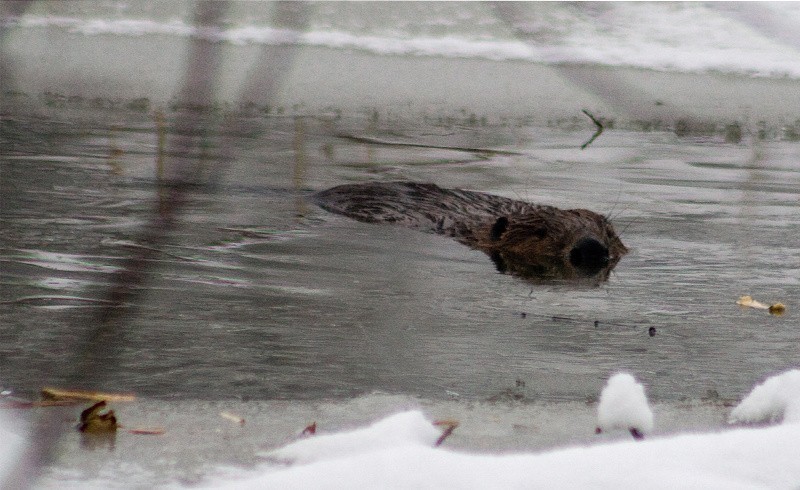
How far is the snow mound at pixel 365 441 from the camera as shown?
2680 mm

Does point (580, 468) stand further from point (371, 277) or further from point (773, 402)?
point (371, 277)

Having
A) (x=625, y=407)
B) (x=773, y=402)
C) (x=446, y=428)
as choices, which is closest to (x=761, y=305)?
(x=773, y=402)

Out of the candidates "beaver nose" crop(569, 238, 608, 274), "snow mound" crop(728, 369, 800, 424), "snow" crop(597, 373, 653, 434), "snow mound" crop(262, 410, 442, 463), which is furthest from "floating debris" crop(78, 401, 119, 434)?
"beaver nose" crop(569, 238, 608, 274)

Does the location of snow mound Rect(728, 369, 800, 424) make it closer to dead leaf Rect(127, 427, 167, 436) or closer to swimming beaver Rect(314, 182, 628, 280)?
dead leaf Rect(127, 427, 167, 436)

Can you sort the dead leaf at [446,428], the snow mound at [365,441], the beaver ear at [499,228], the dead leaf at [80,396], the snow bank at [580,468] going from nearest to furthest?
1. the snow bank at [580,468]
2. the snow mound at [365,441]
3. the dead leaf at [446,428]
4. the dead leaf at [80,396]
5. the beaver ear at [499,228]

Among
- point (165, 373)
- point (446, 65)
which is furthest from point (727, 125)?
point (165, 373)

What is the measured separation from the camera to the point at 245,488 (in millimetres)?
2332

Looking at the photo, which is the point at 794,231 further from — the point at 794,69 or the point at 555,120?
the point at 555,120

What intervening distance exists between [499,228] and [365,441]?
4.77m

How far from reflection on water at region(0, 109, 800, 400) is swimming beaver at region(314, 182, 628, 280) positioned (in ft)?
0.56

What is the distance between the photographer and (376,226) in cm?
782

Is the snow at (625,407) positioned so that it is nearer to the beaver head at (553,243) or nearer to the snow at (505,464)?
the snow at (505,464)

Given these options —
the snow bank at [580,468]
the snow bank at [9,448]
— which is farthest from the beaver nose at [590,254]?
the snow bank at [9,448]

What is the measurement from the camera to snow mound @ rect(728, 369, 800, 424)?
315 cm
